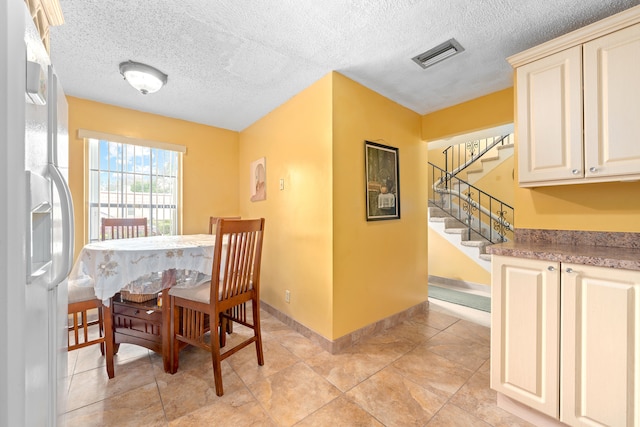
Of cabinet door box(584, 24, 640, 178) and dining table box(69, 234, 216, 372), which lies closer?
cabinet door box(584, 24, 640, 178)

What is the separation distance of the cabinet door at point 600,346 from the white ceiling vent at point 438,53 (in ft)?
5.23

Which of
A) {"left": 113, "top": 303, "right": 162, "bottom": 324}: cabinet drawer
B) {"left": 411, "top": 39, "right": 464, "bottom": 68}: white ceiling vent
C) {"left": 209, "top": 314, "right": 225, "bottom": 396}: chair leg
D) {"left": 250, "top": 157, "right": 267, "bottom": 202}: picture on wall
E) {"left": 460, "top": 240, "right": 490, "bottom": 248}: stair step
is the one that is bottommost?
{"left": 209, "top": 314, "right": 225, "bottom": 396}: chair leg

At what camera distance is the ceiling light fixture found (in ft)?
6.60

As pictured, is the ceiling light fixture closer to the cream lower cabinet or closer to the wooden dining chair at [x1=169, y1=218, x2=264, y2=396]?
the wooden dining chair at [x1=169, y1=218, x2=264, y2=396]

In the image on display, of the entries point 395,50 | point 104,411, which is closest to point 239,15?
point 395,50

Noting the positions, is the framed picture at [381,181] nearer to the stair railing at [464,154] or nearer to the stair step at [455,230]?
the stair step at [455,230]

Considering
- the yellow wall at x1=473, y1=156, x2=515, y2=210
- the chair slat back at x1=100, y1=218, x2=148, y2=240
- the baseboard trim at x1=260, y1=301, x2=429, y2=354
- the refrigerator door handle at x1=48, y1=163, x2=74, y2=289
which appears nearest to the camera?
the refrigerator door handle at x1=48, y1=163, x2=74, y2=289

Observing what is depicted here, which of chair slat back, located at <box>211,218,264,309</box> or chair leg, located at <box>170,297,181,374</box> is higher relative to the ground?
chair slat back, located at <box>211,218,264,309</box>

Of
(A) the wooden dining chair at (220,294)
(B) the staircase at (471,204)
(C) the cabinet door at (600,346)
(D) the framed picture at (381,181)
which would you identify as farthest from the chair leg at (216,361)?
(B) the staircase at (471,204)

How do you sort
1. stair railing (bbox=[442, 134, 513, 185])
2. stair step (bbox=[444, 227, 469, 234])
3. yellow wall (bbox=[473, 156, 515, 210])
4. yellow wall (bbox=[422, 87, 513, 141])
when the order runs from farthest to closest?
stair railing (bbox=[442, 134, 513, 185])
yellow wall (bbox=[473, 156, 515, 210])
stair step (bbox=[444, 227, 469, 234])
yellow wall (bbox=[422, 87, 513, 141])

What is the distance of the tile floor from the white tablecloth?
62cm

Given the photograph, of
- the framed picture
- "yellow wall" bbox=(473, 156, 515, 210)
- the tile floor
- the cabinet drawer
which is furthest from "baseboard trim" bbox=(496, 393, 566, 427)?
"yellow wall" bbox=(473, 156, 515, 210)

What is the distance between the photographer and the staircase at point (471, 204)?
4.22 metres

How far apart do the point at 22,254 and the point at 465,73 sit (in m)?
2.79
